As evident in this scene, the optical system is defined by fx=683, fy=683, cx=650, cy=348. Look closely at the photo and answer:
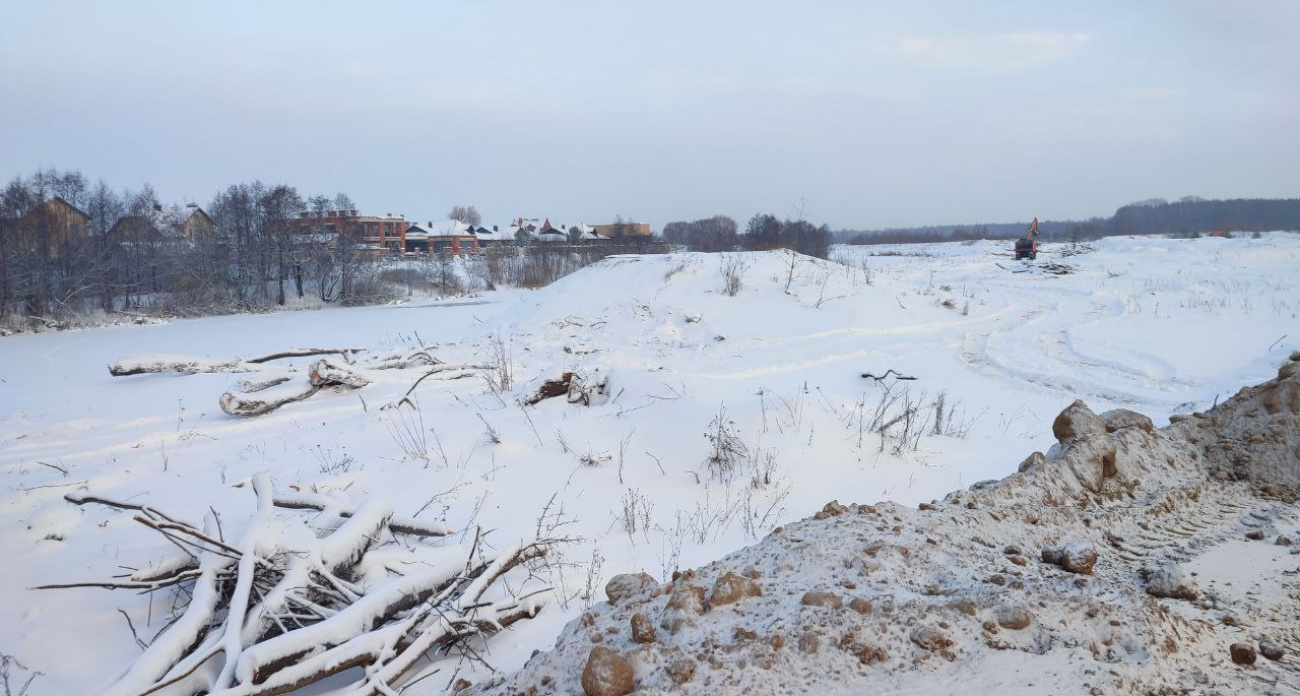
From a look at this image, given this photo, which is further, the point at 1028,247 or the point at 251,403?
the point at 1028,247

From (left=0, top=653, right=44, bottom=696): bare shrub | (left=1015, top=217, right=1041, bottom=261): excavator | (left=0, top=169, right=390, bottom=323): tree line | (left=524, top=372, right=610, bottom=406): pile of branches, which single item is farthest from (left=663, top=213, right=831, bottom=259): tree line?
(left=0, top=653, right=44, bottom=696): bare shrub

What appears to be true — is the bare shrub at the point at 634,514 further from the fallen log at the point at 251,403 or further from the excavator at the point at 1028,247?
the excavator at the point at 1028,247

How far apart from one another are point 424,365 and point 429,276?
25.1 meters

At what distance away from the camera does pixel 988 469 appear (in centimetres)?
510

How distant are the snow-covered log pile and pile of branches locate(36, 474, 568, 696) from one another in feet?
1.92

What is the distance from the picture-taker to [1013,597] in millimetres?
1797

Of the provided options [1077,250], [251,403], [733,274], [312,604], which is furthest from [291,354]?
[1077,250]

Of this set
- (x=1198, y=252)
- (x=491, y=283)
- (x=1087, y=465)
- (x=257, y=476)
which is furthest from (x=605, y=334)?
(x=1198, y=252)

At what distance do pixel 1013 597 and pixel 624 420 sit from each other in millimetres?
4275

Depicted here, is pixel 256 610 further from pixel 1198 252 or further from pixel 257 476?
pixel 1198 252

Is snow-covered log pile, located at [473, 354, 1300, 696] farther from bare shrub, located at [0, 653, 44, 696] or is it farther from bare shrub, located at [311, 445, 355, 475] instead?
bare shrub, located at [311, 445, 355, 475]

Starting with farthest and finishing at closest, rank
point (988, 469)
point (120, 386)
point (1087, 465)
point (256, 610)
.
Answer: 1. point (120, 386)
2. point (988, 469)
3. point (1087, 465)
4. point (256, 610)

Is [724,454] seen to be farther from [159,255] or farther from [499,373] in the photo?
[159,255]

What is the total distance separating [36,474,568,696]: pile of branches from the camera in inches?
91.0
